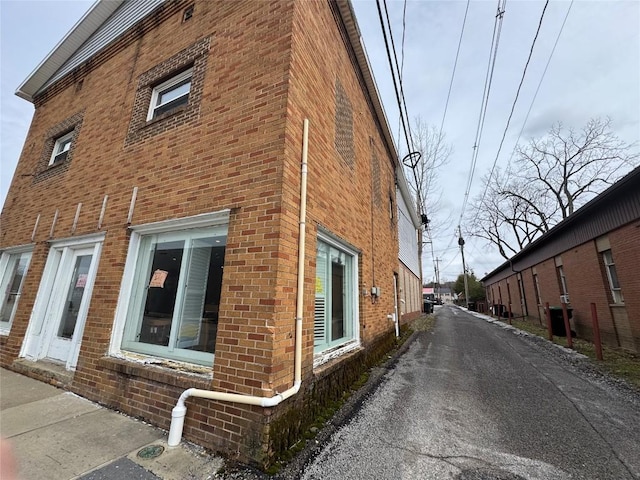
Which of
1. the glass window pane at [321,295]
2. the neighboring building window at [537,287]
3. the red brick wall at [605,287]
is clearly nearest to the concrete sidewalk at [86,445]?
the glass window pane at [321,295]

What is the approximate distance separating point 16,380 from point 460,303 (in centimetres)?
6374

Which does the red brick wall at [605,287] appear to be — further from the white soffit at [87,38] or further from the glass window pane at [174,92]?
the white soffit at [87,38]

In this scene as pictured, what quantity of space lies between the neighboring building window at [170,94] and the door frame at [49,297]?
7.89ft

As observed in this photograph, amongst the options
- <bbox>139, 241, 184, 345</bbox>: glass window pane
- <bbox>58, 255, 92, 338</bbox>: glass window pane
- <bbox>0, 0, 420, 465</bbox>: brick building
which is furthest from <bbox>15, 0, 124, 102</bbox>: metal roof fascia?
<bbox>139, 241, 184, 345</bbox>: glass window pane

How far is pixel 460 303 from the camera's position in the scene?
57.1 m


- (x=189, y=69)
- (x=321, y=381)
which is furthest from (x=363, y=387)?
(x=189, y=69)

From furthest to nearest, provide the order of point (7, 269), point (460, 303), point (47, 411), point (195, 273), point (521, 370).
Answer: point (460, 303) → point (7, 269) → point (521, 370) → point (195, 273) → point (47, 411)

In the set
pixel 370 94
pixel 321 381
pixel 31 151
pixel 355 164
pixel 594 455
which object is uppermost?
pixel 370 94

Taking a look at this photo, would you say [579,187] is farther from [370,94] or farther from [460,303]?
[460,303]

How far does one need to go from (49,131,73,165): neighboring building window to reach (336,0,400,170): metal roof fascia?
682 centimetres

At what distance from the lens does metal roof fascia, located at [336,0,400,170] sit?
18.0ft

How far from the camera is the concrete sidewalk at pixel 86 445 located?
233 cm

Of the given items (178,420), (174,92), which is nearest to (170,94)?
(174,92)

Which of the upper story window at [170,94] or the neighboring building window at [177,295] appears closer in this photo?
the neighboring building window at [177,295]
